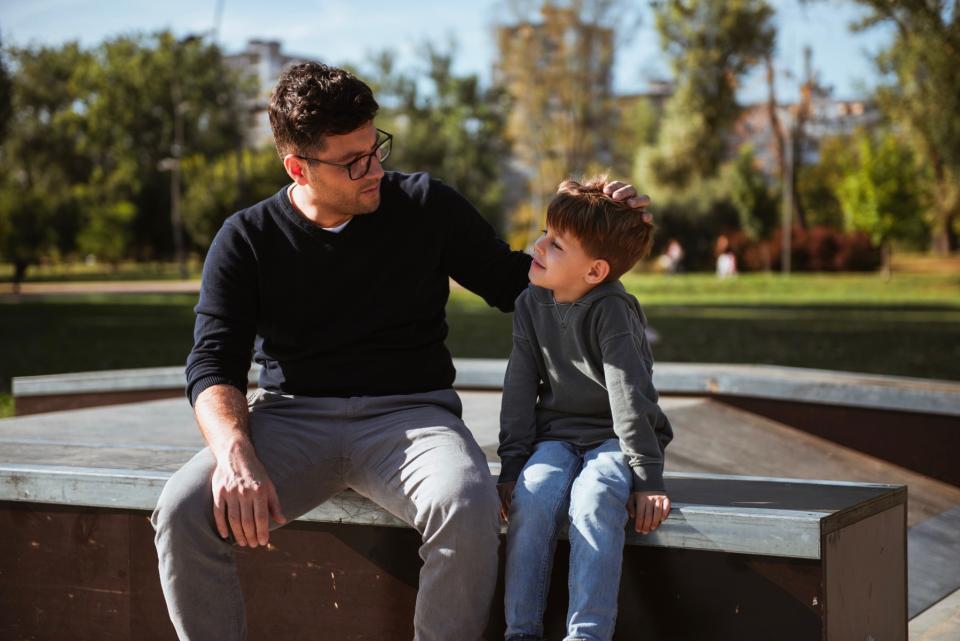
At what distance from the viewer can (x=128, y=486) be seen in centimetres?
327

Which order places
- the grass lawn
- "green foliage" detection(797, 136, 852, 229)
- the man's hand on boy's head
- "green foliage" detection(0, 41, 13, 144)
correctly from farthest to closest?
"green foliage" detection(797, 136, 852, 229), "green foliage" detection(0, 41, 13, 144), the grass lawn, the man's hand on boy's head

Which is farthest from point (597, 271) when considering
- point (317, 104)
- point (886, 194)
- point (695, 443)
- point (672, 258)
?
point (886, 194)

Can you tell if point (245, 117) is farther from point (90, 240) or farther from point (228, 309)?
point (228, 309)

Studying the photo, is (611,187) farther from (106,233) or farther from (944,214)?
(106,233)

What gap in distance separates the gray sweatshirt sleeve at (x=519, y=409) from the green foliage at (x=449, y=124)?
62.6 m

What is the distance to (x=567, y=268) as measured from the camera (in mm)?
3119

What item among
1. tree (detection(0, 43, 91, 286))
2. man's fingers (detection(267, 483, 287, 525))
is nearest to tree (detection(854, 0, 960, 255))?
man's fingers (detection(267, 483, 287, 525))

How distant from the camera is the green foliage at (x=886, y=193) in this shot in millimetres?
41625

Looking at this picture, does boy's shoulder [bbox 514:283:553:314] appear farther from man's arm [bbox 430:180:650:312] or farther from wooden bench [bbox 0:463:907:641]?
wooden bench [bbox 0:463:907:641]

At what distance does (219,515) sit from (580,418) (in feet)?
3.32

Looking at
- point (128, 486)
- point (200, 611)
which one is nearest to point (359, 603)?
point (200, 611)

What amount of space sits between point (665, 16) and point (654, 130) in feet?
89.6

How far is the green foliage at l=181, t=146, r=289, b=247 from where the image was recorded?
55500 mm

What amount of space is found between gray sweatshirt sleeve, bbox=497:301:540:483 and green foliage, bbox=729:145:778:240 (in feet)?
149
